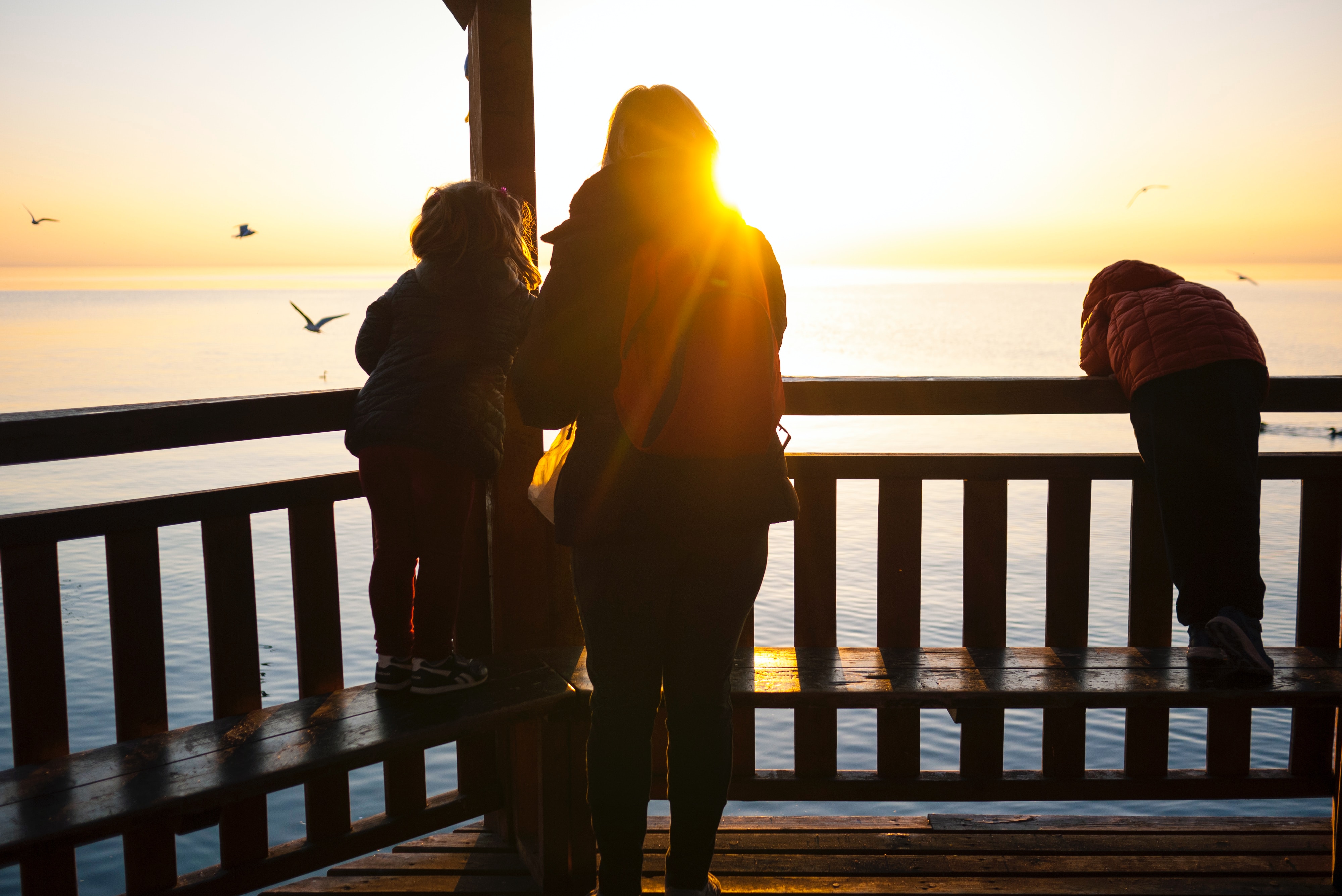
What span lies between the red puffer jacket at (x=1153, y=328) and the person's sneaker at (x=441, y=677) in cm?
173

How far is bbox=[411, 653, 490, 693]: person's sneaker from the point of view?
2.14 metres

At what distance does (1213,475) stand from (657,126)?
60.4 inches

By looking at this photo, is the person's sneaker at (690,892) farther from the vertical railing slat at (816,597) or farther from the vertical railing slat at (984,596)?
the vertical railing slat at (984,596)

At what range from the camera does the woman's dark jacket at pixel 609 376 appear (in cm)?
155

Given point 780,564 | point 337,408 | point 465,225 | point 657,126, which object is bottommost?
point 780,564

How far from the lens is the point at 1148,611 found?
8.36 ft

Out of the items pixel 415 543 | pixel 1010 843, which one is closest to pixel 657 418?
pixel 415 543

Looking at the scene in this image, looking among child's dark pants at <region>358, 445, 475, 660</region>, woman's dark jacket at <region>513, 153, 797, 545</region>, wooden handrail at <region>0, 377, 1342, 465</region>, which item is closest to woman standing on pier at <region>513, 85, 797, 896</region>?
woman's dark jacket at <region>513, 153, 797, 545</region>

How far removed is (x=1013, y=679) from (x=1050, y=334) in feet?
207

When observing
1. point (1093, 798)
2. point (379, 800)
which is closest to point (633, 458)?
point (1093, 798)

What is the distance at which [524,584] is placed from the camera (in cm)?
243

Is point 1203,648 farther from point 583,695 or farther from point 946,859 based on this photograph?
point 583,695

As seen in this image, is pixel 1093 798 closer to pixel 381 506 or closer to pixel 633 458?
pixel 633 458

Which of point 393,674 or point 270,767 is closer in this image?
point 270,767
